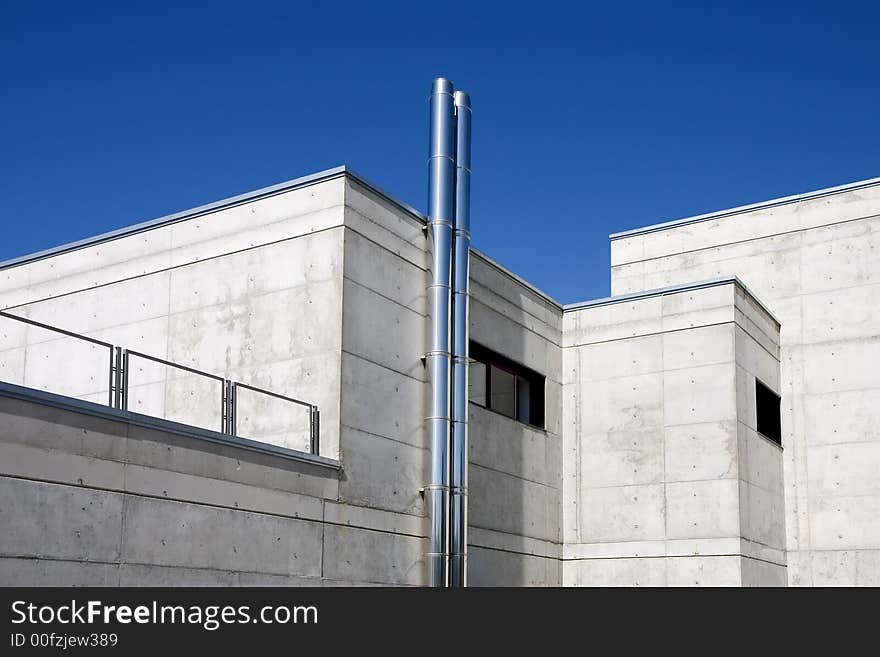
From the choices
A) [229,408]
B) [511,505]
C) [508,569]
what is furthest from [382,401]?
[508,569]

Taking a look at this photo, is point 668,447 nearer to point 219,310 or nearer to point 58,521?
point 219,310

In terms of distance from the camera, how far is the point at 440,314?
2659 cm

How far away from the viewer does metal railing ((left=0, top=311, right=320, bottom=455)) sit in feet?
63.9

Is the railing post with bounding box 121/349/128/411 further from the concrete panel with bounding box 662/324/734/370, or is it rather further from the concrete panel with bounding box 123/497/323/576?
the concrete panel with bounding box 662/324/734/370

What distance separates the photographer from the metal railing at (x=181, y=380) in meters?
19.5

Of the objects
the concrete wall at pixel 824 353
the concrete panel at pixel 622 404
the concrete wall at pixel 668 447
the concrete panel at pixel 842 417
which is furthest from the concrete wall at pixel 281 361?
the concrete panel at pixel 842 417

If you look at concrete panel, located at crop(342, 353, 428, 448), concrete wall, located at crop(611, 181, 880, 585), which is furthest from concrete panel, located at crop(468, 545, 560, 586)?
concrete wall, located at crop(611, 181, 880, 585)

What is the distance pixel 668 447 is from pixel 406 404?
9.41 m

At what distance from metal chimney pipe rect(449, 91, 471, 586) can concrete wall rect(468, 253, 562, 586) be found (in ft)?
6.45

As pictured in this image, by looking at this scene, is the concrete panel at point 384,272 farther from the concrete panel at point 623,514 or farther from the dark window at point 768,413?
the dark window at point 768,413

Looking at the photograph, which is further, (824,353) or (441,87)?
(824,353)
